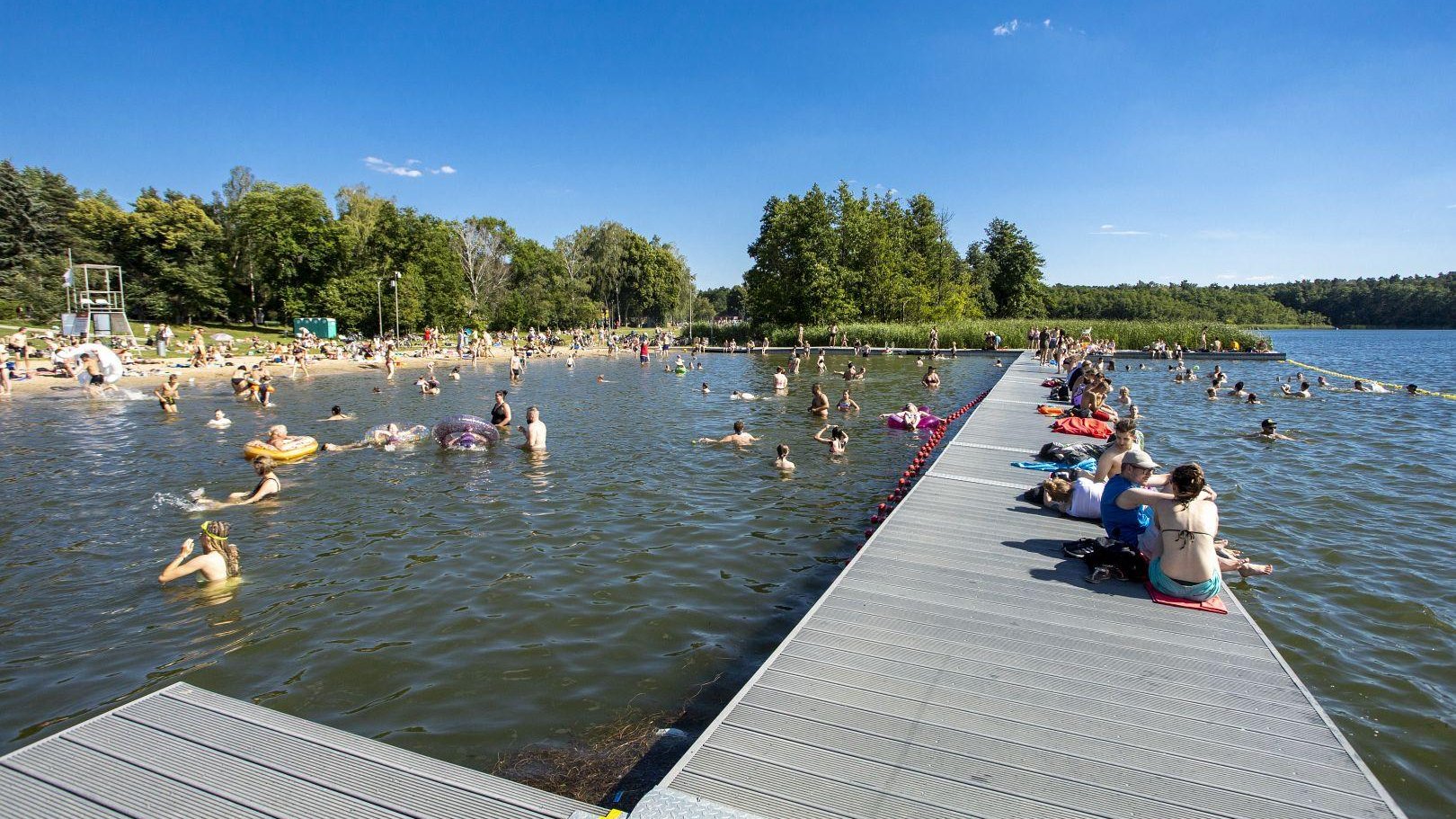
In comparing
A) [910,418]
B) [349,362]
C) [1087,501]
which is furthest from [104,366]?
[1087,501]

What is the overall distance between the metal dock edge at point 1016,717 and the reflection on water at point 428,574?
1605 mm

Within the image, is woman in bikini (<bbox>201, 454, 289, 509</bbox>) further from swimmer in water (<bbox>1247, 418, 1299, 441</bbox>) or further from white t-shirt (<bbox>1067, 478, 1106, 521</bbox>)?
swimmer in water (<bbox>1247, 418, 1299, 441</bbox>)

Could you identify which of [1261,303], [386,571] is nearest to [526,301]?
[386,571]

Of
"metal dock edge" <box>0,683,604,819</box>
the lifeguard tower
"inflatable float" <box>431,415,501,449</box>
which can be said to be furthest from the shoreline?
"metal dock edge" <box>0,683,604,819</box>

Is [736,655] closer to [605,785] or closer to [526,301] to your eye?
[605,785]

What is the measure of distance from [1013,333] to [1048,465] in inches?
1706

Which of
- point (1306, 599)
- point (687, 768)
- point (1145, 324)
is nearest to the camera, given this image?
point (687, 768)

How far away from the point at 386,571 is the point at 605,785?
5040 millimetres

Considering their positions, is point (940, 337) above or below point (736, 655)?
above

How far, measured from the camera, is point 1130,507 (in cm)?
593

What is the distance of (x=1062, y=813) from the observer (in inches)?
123

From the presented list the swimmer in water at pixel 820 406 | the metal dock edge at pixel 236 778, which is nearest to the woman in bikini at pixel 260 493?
the metal dock edge at pixel 236 778

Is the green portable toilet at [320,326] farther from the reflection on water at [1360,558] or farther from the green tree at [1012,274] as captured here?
the green tree at [1012,274]

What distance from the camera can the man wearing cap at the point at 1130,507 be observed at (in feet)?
20.2
